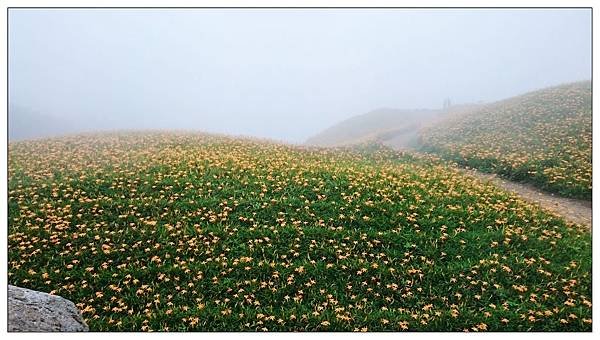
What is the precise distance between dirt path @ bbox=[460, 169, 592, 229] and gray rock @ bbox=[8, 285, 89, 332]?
38.9 ft

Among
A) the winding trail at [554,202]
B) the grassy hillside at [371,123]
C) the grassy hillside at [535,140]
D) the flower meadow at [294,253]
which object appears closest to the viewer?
the flower meadow at [294,253]

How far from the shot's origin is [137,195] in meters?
11.5

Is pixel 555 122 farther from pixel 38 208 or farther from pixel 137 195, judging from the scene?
pixel 38 208

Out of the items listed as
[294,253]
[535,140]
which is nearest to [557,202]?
[535,140]

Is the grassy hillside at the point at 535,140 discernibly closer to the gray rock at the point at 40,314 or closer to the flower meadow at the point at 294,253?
the flower meadow at the point at 294,253

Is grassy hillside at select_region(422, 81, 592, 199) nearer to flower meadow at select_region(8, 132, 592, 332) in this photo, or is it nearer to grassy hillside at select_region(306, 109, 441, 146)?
flower meadow at select_region(8, 132, 592, 332)

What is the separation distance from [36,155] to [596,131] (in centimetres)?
2105

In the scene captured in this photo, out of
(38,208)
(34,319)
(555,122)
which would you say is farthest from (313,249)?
(555,122)

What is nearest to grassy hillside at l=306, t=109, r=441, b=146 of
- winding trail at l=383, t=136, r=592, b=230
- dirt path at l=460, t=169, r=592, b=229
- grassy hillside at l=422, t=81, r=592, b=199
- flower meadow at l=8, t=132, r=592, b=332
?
grassy hillside at l=422, t=81, r=592, b=199

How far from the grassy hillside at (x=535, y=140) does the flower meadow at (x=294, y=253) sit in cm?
342

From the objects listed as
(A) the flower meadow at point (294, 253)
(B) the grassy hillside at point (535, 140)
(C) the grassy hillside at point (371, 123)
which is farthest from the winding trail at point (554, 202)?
(C) the grassy hillside at point (371, 123)

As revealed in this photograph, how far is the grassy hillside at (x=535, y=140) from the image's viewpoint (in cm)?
1458

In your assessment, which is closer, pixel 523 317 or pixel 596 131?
pixel 523 317

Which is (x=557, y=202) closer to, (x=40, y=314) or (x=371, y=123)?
(x=40, y=314)
